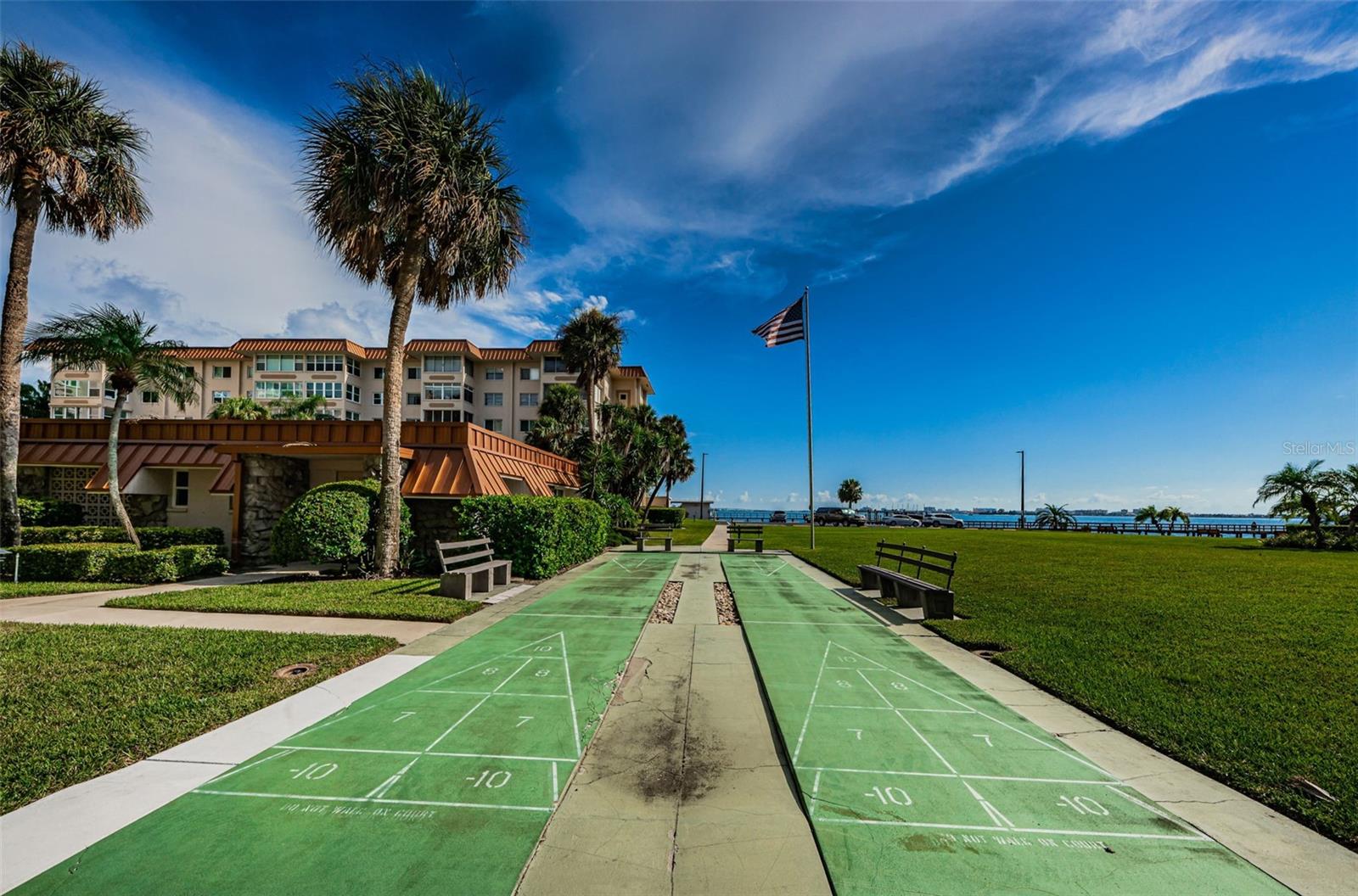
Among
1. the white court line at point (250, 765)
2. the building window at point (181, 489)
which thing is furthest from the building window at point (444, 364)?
Answer: the white court line at point (250, 765)

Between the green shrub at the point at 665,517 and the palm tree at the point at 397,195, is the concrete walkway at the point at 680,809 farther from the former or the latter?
the green shrub at the point at 665,517

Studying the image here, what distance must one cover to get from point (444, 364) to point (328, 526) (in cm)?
3886

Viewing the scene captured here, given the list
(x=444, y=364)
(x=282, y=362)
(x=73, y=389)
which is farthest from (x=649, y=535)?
(x=73, y=389)

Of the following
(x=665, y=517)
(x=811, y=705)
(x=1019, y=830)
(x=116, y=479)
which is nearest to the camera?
(x=1019, y=830)

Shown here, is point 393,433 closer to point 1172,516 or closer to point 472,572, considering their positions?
point 472,572

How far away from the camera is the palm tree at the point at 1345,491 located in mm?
23828

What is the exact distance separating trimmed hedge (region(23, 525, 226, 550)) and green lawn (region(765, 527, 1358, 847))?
16542mm

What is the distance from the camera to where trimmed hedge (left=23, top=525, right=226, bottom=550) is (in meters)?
13.2

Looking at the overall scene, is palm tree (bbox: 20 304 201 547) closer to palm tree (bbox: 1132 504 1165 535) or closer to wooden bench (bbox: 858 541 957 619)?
wooden bench (bbox: 858 541 957 619)

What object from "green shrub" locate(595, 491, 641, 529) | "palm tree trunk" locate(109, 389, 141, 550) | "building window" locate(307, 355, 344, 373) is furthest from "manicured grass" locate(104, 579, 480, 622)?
"building window" locate(307, 355, 344, 373)

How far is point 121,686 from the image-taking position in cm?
504

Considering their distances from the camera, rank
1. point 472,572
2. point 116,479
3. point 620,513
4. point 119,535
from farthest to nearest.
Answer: point 620,513 → point 116,479 → point 119,535 → point 472,572

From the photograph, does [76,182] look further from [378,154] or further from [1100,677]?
[1100,677]

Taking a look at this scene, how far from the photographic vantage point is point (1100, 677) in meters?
5.72
